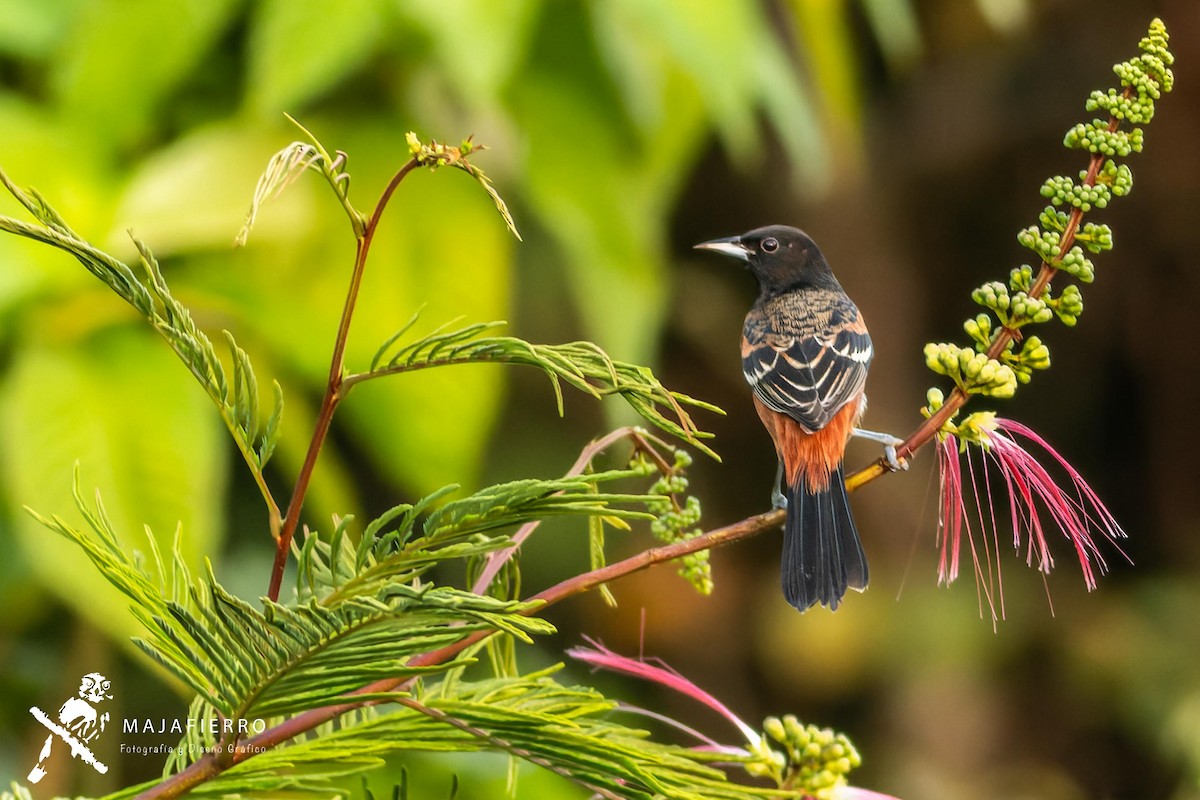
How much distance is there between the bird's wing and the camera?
Answer: 1004 mm

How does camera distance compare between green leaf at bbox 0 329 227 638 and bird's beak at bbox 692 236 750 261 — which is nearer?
bird's beak at bbox 692 236 750 261

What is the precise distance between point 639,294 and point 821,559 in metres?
1.12

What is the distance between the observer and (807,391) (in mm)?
1021

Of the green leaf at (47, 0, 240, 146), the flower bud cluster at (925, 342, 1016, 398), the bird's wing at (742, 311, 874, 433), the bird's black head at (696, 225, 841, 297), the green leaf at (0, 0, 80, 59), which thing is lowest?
the flower bud cluster at (925, 342, 1016, 398)

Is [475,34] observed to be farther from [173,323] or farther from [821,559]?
[173,323]

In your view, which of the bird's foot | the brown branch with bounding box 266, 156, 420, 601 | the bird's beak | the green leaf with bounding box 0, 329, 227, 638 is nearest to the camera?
the brown branch with bounding box 266, 156, 420, 601

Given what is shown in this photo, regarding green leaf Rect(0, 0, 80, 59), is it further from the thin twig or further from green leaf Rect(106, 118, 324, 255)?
the thin twig

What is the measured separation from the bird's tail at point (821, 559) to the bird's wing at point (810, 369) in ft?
0.50

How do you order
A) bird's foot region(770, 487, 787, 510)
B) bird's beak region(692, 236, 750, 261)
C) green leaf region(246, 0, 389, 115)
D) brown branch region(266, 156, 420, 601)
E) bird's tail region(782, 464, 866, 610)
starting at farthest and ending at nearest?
green leaf region(246, 0, 389, 115) < bird's beak region(692, 236, 750, 261) < bird's foot region(770, 487, 787, 510) < bird's tail region(782, 464, 866, 610) < brown branch region(266, 156, 420, 601)

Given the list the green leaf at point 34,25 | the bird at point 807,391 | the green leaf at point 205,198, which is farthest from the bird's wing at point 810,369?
the green leaf at point 34,25

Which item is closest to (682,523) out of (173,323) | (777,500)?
(173,323)

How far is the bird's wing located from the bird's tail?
0.15 m

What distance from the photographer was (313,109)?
186 centimetres

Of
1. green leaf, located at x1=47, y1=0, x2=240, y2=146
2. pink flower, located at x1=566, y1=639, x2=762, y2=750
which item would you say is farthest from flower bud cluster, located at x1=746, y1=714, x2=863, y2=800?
green leaf, located at x1=47, y1=0, x2=240, y2=146
